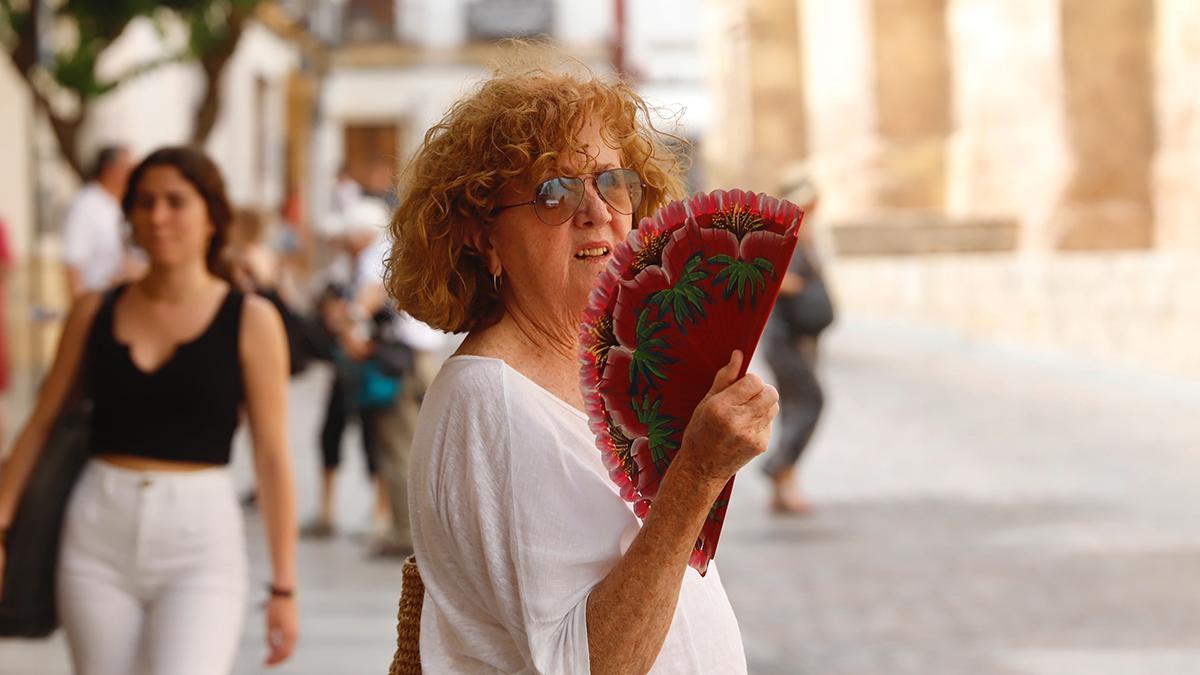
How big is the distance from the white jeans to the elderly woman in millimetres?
1423

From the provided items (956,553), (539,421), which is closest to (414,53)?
(956,553)

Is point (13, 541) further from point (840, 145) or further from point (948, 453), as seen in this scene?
point (840, 145)

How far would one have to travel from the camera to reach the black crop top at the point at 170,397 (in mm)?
3881

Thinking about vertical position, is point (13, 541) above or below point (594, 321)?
below

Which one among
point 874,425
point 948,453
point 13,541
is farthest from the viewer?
point 874,425

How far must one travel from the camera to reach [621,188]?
2303 millimetres

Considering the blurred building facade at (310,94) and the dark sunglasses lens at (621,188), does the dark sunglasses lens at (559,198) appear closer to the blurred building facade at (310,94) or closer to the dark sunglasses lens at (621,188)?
the dark sunglasses lens at (621,188)

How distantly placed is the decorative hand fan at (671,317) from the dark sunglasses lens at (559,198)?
7.4 inches

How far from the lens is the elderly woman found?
207 centimetres

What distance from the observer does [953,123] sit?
28.5 m

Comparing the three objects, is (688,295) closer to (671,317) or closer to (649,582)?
(671,317)

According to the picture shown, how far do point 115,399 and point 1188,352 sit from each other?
11.3 m

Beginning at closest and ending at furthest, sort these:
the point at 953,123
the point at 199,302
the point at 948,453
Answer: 1. the point at 199,302
2. the point at 948,453
3. the point at 953,123

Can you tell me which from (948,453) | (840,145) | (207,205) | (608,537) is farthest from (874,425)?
(840,145)
